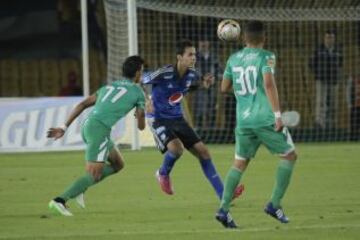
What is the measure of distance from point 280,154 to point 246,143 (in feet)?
1.18

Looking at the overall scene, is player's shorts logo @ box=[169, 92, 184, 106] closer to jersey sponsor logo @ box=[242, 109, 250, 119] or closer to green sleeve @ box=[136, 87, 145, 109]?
green sleeve @ box=[136, 87, 145, 109]

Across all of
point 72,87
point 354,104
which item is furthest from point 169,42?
point 354,104

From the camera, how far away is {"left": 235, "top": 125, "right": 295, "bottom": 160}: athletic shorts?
453 inches

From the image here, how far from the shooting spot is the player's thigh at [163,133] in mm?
14883

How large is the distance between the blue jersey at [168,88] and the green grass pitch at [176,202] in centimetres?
110

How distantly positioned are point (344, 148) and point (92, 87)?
8.53 meters

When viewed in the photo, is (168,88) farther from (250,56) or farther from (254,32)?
(254,32)

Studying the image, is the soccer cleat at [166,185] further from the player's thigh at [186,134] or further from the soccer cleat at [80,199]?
the soccer cleat at [80,199]

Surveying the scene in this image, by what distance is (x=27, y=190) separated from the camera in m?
15.8

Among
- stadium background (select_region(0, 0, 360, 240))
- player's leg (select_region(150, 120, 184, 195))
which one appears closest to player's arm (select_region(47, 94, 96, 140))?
stadium background (select_region(0, 0, 360, 240))

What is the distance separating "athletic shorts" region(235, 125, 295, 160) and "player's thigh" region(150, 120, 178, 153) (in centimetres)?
325

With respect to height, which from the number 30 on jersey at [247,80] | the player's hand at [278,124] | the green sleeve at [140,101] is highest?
the number 30 on jersey at [247,80]

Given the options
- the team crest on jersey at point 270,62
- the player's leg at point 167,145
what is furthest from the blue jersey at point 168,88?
the team crest on jersey at point 270,62

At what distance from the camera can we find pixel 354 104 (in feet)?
87.3
